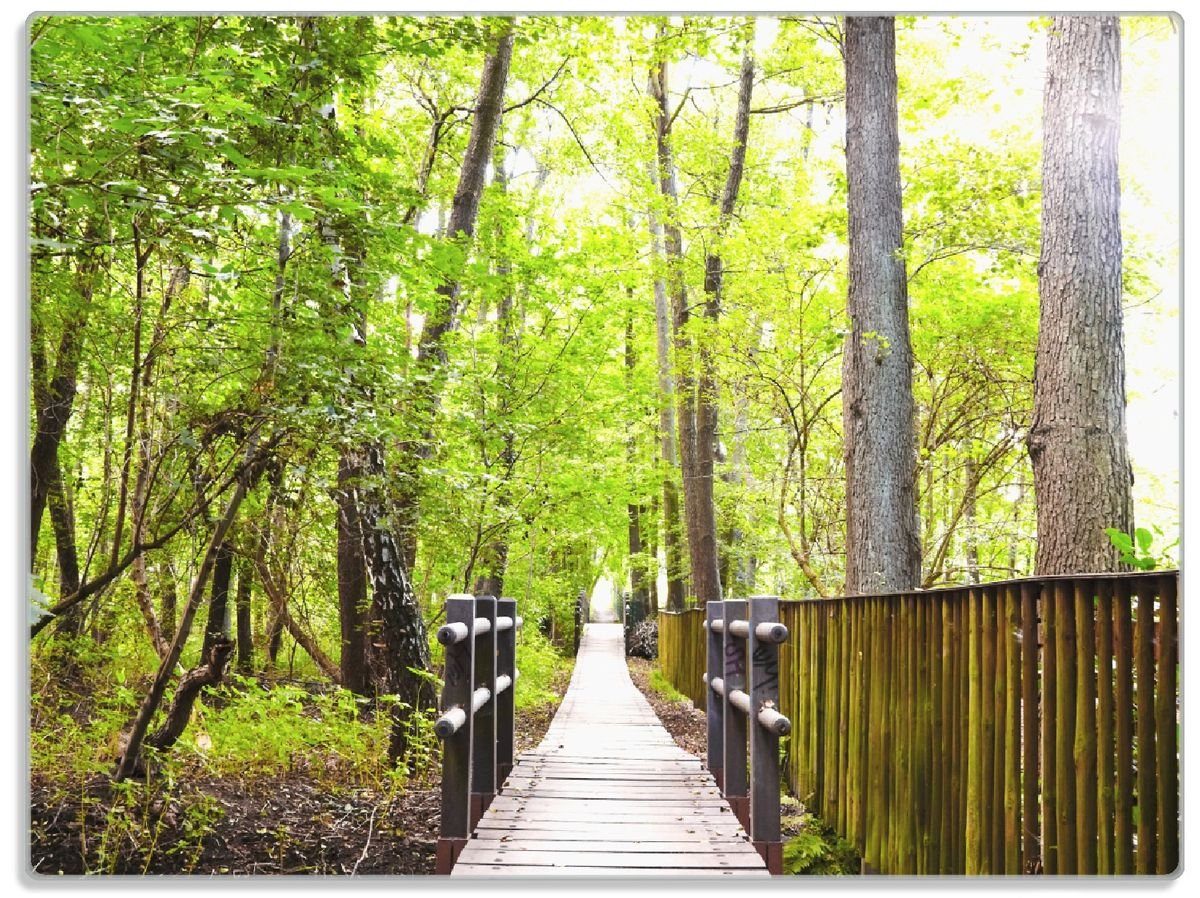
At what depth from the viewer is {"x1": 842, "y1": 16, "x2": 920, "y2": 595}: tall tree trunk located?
622 centimetres

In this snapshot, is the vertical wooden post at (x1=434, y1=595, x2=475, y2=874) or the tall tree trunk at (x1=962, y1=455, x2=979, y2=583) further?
the tall tree trunk at (x1=962, y1=455, x2=979, y2=583)

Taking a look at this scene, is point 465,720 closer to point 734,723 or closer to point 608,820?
point 608,820

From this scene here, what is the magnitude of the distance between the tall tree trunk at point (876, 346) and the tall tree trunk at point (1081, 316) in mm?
1203

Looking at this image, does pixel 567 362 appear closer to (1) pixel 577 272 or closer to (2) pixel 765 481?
(1) pixel 577 272

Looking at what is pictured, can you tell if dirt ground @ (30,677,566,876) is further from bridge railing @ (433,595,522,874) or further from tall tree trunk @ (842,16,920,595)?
tall tree trunk @ (842,16,920,595)

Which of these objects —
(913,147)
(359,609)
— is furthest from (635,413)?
(359,609)

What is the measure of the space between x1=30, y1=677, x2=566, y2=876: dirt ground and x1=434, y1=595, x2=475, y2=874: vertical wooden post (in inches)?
29.6

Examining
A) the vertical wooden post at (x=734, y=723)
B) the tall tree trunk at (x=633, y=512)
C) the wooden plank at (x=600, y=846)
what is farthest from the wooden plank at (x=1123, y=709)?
the tall tree trunk at (x=633, y=512)

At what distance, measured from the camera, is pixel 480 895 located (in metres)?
3.26

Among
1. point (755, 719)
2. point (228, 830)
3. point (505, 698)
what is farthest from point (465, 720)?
point (505, 698)

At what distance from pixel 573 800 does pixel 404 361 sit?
7.85ft

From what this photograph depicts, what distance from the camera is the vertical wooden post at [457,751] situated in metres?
3.35

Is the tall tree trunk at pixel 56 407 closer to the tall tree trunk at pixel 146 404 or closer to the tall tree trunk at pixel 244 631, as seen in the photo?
the tall tree trunk at pixel 146 404

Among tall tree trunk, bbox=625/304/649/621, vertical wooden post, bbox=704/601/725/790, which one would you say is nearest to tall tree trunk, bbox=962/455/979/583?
tall tree trunk, bbox=625/304/649/621
